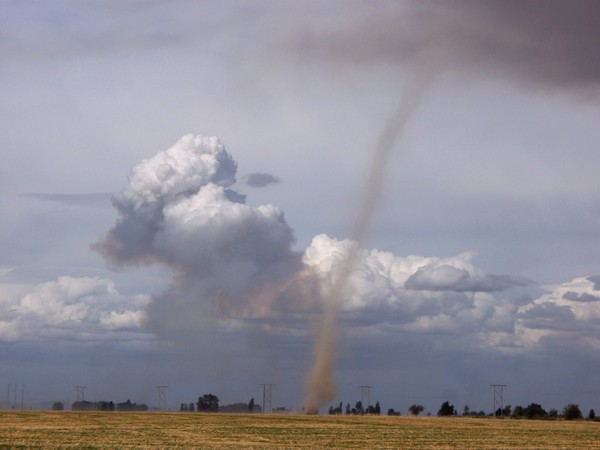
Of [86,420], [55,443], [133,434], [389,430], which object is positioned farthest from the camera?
[86,420]

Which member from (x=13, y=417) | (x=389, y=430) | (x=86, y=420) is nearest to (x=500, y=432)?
(x=389, y=430)

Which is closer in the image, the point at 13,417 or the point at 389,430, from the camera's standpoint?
the point at 389,430

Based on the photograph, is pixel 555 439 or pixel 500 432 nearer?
pixel 555 439

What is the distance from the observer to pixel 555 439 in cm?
9888

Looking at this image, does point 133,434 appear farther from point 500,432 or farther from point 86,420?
point 500,432

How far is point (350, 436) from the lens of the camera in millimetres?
98312

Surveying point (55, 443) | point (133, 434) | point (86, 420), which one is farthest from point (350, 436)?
point (86, 420)

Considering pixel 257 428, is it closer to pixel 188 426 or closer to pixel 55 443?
pixel 188 426

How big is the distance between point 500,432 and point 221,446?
45.8 meters

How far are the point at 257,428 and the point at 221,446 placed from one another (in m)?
35.8

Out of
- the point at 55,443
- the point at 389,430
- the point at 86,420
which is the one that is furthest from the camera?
the point at 86,420

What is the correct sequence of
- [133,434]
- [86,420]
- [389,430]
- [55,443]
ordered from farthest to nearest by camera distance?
1. [86,420]
2. [389,430]
3. [133,434]
4. [55,443]

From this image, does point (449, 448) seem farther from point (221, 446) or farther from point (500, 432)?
point (500, 432)

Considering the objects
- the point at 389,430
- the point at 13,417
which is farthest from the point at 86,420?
the point at 389,430
